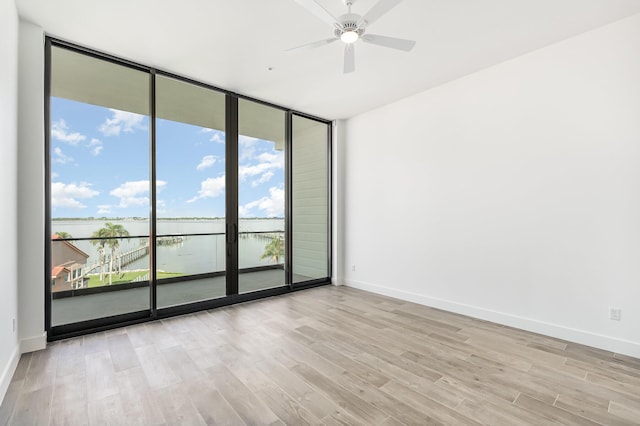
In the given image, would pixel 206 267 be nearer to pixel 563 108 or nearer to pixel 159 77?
pixel 159 77

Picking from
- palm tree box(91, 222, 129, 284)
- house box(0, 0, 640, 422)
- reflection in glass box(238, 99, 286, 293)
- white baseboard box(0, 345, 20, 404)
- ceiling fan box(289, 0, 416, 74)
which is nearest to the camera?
white baseboard box(0, 345, 20, 404)

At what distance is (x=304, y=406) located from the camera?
6.44 feet

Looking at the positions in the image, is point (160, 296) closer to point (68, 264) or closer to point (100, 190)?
point (68, 264)

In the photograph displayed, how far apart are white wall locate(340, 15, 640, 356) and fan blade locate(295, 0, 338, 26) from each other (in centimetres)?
237

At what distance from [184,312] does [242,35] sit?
3318 millimetres

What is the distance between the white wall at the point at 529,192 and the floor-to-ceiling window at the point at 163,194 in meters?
2.01

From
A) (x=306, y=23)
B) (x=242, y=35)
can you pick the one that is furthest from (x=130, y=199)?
(x=306, y=23)

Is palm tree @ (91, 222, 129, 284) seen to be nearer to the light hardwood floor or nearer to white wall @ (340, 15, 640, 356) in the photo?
the light hardwood floor

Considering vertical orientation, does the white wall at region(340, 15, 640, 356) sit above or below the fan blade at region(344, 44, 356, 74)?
below

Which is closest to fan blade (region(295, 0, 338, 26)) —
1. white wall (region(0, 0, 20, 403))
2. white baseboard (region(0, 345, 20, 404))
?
white wall (region(0, 0, 20, 403))

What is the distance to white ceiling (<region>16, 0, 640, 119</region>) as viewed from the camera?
2.53 metres

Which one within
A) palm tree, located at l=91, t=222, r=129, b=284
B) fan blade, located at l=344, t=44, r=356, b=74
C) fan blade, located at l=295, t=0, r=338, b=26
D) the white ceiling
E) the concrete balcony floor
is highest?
the white ceiling

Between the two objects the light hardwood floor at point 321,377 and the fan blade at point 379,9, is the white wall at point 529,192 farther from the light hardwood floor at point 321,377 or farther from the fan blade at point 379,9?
the fan blade at point 379,9

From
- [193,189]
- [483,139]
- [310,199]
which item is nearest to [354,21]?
[483,139]
